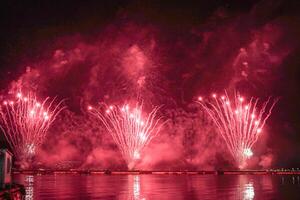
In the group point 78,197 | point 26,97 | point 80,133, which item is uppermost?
point 26,97

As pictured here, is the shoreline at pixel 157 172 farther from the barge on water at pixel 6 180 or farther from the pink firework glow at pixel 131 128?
the barge on water at pixel 6 180

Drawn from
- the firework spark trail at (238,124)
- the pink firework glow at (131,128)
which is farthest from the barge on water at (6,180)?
the firework spark trail at (238,124)

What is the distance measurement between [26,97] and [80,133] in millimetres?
11452

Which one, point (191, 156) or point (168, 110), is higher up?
point (168, 110)

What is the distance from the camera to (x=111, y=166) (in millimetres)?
61344

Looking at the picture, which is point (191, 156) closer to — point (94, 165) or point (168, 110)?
point (168, 110)

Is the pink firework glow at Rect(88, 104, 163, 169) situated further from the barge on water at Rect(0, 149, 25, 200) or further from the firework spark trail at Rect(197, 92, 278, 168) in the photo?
the barge on water at Rect(0, 149, 25, 200)

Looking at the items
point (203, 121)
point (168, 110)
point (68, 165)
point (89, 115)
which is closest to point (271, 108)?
point (203, 121)

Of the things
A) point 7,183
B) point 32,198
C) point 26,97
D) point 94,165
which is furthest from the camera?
point 94,165

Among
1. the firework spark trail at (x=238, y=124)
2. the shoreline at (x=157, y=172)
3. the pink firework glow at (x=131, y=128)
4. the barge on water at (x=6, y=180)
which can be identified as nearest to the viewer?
the barge on water at (x=6, y=180)

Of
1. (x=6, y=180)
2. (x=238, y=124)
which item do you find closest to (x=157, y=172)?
(x=238, y=124)

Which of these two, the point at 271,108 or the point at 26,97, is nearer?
the point at 26,97

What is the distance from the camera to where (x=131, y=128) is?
50.8 m

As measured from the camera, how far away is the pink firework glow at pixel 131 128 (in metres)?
50.9
